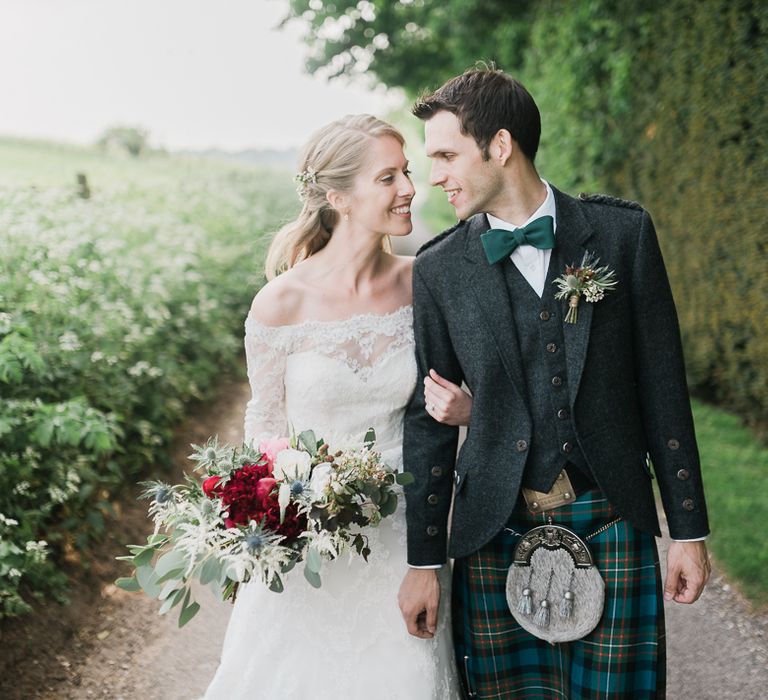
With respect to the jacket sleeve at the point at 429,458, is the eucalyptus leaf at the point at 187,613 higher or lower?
lower

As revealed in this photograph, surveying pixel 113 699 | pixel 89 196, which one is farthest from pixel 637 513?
pixel 89 196

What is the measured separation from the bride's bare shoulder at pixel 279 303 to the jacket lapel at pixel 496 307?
0.85 meters

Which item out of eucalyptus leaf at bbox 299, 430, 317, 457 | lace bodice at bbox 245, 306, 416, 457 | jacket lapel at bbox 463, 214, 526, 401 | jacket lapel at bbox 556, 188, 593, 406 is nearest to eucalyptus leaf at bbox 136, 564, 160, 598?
eucalyptus leaf at bbox 299, 430, 317, 457

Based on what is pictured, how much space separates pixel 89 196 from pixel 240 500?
734 centimetres

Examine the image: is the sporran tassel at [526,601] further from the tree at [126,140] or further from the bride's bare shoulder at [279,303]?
the tree at [126,140]

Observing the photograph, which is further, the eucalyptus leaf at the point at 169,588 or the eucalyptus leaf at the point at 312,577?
the eucalyptus leaf at the point at 169,588

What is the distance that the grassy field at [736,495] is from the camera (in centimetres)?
454

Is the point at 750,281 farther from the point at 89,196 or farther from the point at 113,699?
the point at 89,196

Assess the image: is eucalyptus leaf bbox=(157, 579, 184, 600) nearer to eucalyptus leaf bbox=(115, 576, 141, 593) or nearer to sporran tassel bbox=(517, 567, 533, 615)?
eucalyptus leaf bbox=(115, 576, 141, 593)

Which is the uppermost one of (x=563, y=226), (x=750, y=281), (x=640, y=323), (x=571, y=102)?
(x=571, y=102)

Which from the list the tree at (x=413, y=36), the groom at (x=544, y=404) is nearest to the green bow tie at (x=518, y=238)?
the groom at (x=544, y=404)

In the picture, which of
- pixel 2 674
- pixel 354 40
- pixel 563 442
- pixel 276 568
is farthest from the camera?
pixel 354 40

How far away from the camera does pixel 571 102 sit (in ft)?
30.6

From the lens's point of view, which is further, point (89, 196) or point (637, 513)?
point (89, 196)
